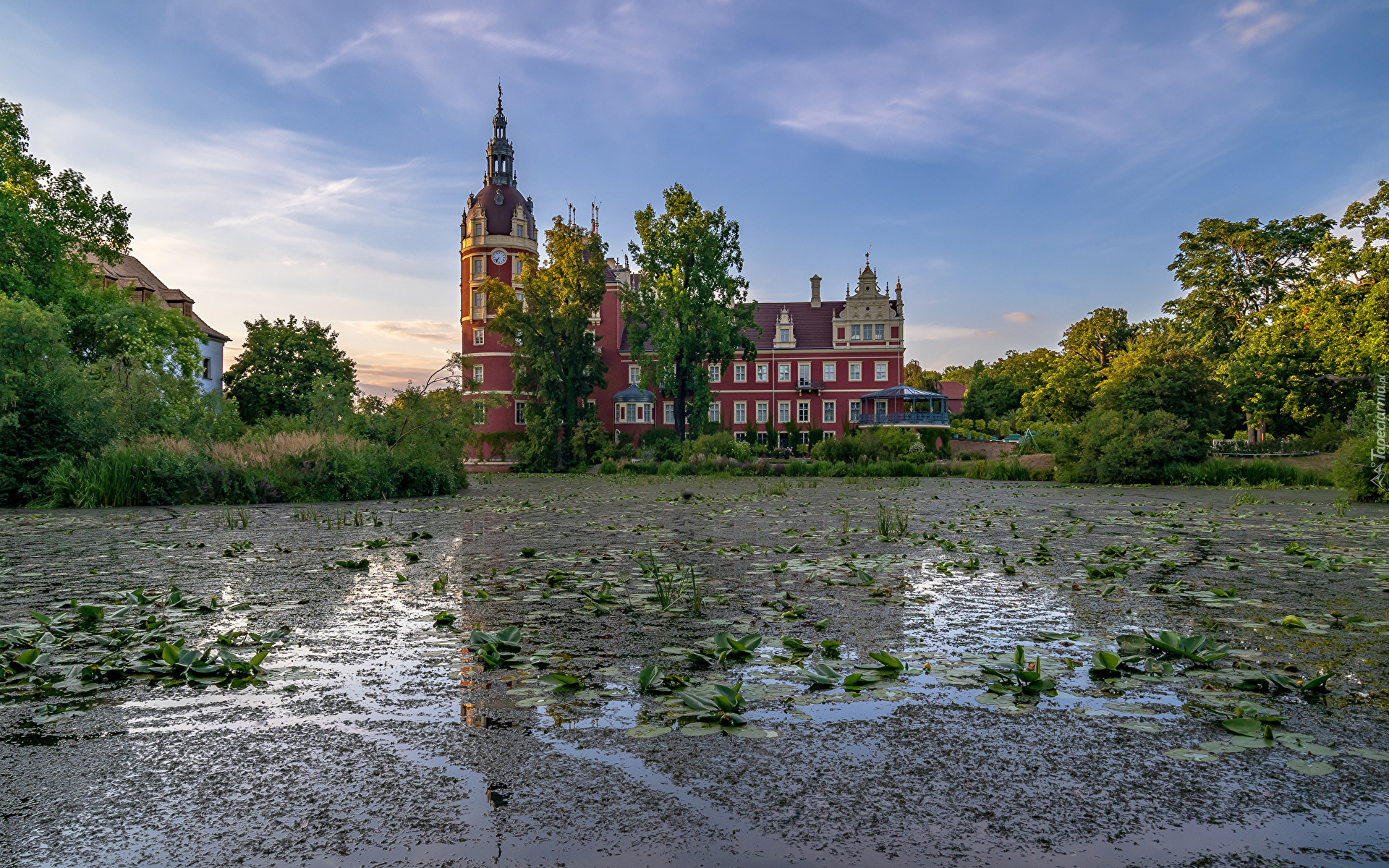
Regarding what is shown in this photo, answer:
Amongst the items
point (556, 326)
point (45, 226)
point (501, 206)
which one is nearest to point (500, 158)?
point (501, 206)

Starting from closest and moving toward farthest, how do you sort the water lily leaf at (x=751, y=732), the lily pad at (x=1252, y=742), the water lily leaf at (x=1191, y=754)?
the water lily leaf at (x=1191, y=754)
the lily pad at (x=1252, y=742)
the water lily leaf at (x=751, y=732)

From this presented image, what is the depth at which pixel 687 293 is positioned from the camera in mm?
41062

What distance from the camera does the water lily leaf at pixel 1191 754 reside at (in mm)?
2541

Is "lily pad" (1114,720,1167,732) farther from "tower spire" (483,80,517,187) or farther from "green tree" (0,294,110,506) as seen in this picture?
"tower spire" (483,80,517,187)

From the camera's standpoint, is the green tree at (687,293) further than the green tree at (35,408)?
Yes

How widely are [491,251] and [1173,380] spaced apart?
40.5 meters

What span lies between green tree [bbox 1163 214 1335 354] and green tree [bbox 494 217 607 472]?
3058cm

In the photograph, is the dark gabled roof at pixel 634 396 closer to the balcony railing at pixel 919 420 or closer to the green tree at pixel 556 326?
the green tree at pixel 556 326

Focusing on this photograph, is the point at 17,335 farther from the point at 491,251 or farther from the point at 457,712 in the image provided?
the point at 491,251

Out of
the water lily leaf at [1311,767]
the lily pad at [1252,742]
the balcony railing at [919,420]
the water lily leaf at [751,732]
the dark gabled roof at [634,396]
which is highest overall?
the dark gabled roof at [634,396]

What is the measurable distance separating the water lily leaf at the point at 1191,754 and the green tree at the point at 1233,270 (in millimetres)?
41924

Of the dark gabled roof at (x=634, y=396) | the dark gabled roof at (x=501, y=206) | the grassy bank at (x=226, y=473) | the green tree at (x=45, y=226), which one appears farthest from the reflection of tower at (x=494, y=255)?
the grassy bank at (x=226, y=473)

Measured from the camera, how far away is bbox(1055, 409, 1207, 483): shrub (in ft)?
75.6

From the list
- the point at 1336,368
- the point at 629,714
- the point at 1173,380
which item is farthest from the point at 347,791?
the point at 1173,380
